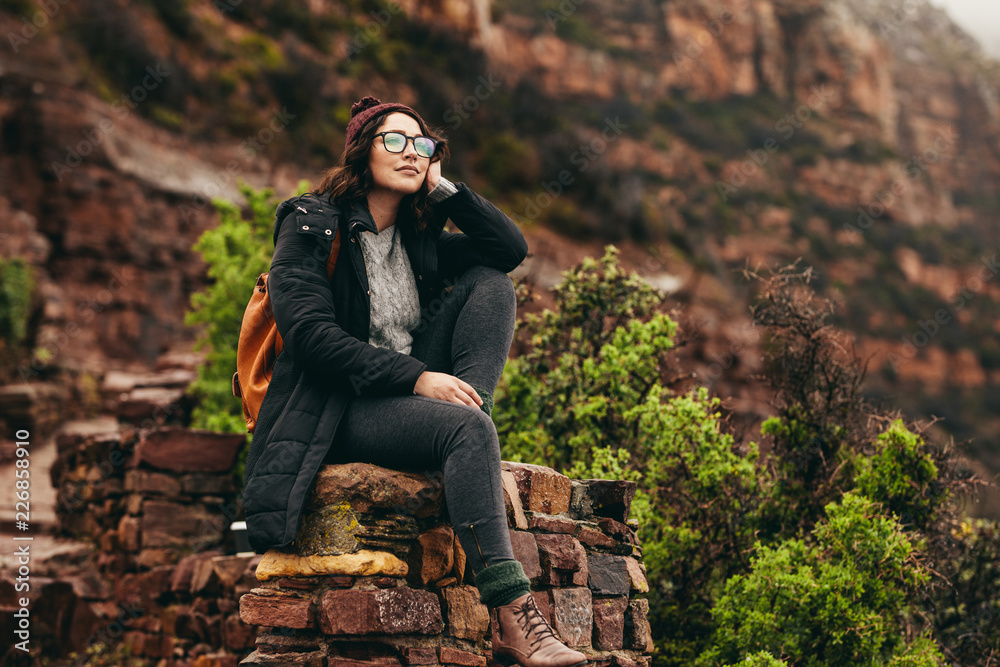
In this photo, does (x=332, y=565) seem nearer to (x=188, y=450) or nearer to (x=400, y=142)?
(x=400, y=142)

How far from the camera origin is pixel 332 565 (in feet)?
8.88

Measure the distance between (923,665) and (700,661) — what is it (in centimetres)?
115

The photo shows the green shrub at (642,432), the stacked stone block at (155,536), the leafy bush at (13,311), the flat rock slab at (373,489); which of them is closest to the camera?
the flat rock slab at (373,489)

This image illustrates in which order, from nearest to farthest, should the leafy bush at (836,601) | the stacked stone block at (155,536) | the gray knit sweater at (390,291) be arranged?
the gray knit sweater at (390,291)
the leafy bush at (836,601)
the stacked stone block at (155,536)

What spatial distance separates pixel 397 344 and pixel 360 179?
68cm

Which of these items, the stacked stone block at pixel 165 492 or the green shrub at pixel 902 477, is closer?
the green shrub at pixel 902 477

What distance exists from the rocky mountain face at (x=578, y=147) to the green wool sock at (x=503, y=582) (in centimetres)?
405

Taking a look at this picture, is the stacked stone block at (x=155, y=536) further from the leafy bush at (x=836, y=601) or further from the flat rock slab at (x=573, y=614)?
the leafy bush at (x=836, y=601)

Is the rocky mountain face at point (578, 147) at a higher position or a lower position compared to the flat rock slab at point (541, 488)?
higher

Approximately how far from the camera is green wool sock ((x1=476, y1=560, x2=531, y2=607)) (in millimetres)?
2490

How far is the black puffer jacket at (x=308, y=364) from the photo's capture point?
263 cm

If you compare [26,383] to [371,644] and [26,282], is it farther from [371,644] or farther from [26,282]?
[371,644]

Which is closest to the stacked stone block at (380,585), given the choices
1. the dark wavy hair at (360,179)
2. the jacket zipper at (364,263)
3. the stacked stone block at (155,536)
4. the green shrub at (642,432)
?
the jacket zipper at (364,263)

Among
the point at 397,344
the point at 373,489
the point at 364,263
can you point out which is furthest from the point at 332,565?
the point at 364,263
